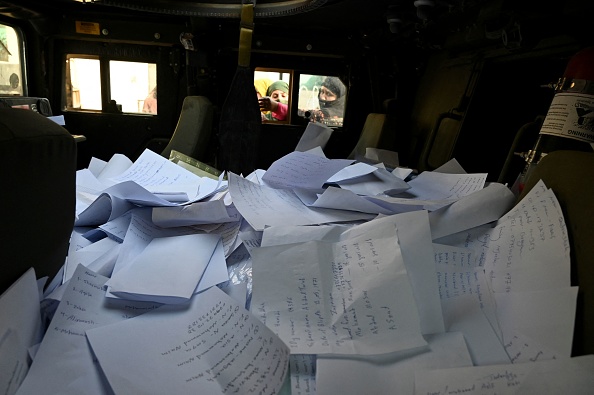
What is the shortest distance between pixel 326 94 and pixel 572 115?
7.89 ft

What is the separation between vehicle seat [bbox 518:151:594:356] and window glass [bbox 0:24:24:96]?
2.69 meters

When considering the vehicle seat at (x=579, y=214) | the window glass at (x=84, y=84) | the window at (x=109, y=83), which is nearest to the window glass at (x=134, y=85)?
the window at (x=109, y=83)

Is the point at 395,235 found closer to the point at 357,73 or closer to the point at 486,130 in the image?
the point at 486,130

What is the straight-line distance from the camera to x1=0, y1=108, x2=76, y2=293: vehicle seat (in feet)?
1.15

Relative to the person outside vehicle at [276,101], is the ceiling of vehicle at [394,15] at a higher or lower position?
higher

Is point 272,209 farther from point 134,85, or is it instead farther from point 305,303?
point 134,85

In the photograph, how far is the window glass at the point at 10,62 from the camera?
2.30 m

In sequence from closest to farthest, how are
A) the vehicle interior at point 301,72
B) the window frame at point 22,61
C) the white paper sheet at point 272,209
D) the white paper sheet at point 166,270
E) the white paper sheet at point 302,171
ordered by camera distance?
the white paper sheet at point 166,270, the white paper sheet at point 272,209, the white paper sheet at point 302,171, the vehicle interior at point 301,72, the window frame at point 22,61

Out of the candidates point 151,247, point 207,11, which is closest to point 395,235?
point 151,247

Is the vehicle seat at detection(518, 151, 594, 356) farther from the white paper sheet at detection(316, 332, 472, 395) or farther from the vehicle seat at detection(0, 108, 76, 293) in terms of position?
the vehicle seat at detection(0, 108, 76, 293)

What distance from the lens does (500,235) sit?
52cm

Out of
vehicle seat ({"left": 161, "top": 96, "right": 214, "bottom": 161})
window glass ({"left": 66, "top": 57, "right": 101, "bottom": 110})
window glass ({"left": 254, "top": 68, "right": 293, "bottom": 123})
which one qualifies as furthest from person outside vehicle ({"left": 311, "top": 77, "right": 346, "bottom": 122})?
window glass ({"left": 66, "top": 57, "right": 101, "bottom": 110})

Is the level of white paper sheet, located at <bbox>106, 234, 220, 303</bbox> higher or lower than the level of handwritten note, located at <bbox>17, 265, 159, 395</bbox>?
higher

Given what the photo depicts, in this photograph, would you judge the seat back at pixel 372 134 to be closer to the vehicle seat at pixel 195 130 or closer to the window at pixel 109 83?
the vehicle seat at pixel 195 130
